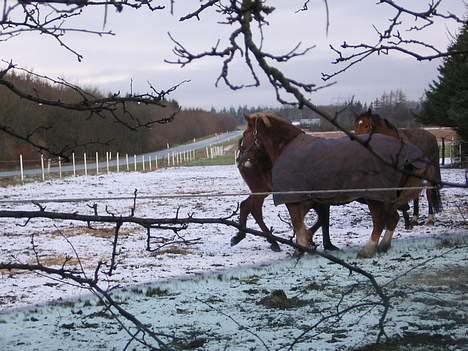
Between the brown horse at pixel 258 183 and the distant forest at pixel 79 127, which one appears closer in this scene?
the distant forest at pixel 79 127

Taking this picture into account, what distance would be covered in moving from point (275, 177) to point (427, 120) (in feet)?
57.2

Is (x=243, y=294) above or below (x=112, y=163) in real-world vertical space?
below

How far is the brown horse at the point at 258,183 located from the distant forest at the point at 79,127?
930mm

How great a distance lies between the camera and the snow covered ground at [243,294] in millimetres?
4172

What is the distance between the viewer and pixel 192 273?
22.4 feet

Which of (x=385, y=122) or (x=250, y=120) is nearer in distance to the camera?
(x=250, y=120)

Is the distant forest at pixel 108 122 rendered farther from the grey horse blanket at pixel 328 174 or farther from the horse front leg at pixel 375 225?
the horse front leg at pixel 375 225

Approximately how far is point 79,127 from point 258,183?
2.20 meters

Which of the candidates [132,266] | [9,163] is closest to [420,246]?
[132,266]

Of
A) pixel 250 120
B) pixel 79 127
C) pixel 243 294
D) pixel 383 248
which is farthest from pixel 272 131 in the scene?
pixel 243 294

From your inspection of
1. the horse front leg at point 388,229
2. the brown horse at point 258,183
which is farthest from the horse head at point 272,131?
the horse front leg at point 388,229

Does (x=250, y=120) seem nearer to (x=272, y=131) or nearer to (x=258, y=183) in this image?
(x=272, y=131)

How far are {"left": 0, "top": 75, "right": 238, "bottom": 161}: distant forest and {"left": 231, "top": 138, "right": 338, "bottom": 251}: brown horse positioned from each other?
3.05ft

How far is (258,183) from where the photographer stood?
8.41 metres
